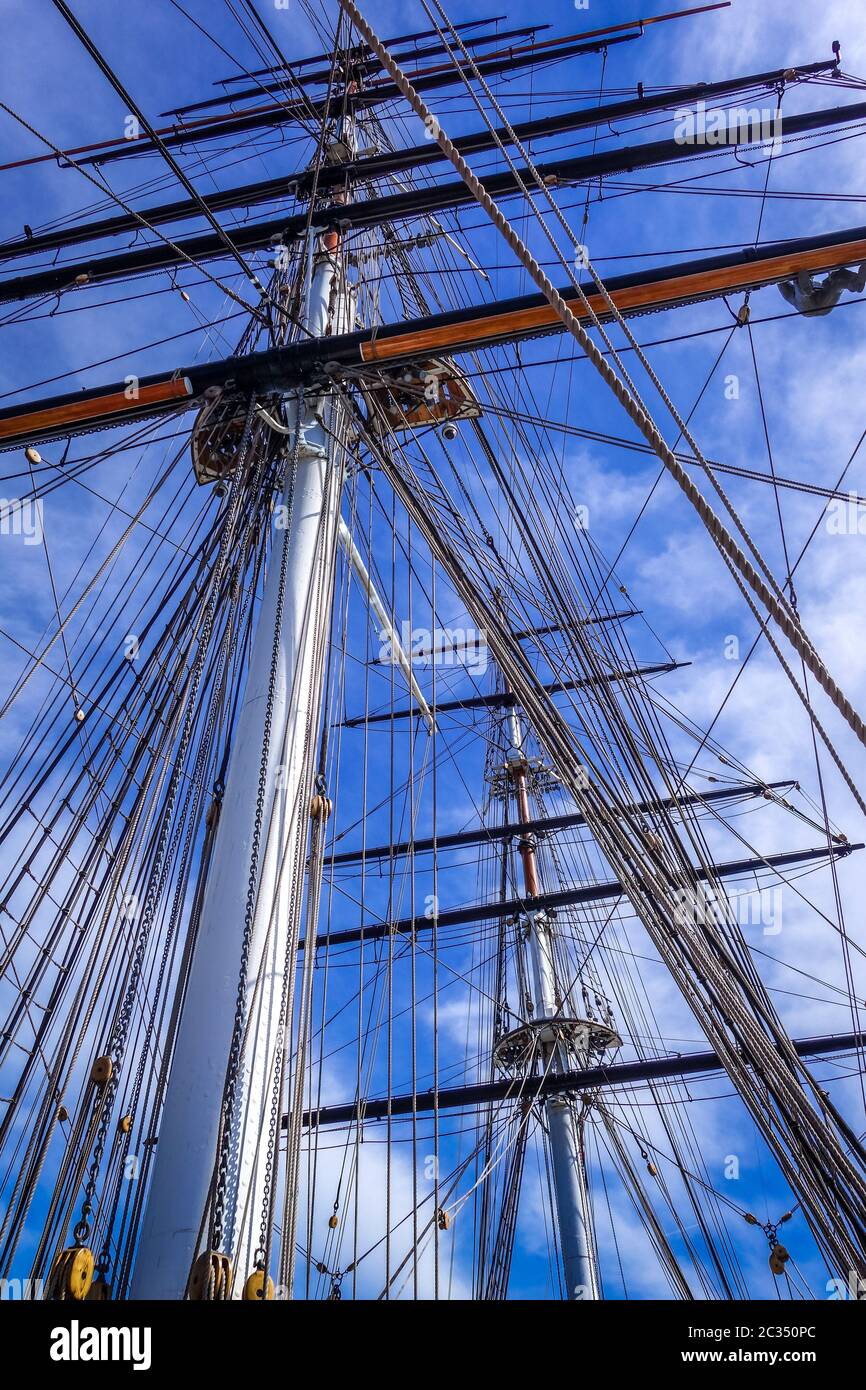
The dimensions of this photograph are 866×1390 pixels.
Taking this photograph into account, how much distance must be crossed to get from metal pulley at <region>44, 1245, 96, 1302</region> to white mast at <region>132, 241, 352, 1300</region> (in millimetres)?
424

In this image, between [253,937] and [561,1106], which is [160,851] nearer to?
[253,937]

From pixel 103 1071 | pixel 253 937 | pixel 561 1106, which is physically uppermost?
pixel 561 1106

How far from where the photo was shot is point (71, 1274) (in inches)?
125

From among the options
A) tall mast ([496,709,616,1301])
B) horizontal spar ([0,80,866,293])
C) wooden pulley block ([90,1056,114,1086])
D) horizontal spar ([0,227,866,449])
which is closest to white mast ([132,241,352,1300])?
wooden pulley block ([90,1056,114,1086])

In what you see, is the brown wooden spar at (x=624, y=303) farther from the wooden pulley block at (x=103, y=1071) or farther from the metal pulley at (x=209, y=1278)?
the metal pulley at (x=209, y=1278)

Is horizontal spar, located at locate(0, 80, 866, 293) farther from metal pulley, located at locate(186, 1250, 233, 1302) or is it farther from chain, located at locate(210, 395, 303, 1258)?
metal pulley, located at locate(186, 1250, 233, 1302)

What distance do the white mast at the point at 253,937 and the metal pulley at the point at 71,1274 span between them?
42 centimetres

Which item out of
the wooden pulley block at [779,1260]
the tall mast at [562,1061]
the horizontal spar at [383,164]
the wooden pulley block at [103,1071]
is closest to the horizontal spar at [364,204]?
the horizontal spar at [383,164]

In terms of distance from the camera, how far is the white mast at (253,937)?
3.66m

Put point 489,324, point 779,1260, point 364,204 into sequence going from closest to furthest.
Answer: point 489,324, point 364,204, point 779,1260

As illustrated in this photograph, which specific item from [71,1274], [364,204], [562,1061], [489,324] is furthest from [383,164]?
[562,1061]

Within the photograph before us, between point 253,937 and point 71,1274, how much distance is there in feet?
4.85

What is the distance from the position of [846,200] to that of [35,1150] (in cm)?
817
